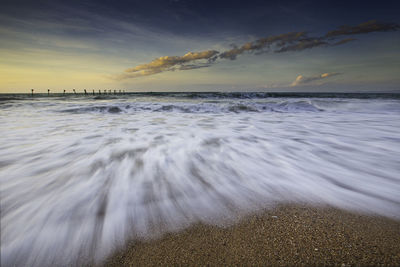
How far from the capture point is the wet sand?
3.29 feet

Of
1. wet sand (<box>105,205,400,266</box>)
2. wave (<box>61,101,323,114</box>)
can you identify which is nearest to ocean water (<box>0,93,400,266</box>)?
wet sand (<box>105,205,400,266</box>)

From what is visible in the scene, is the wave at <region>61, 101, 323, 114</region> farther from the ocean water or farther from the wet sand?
the wet sand

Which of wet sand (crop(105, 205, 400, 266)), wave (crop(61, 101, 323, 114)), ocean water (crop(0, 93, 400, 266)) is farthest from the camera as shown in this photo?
wave (crop(61, 101, 323, 114))

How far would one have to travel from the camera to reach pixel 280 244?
1.12 m

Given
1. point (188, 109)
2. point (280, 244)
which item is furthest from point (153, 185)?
point (188, 109)

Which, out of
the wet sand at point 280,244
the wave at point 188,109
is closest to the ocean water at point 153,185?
the wet sand at point 280,244

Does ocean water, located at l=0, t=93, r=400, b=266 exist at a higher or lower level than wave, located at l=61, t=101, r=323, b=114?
lower

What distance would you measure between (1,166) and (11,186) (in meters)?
0.81

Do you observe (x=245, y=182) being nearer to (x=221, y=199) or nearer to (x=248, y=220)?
(x=221, y=199)

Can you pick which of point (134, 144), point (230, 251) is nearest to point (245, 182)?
point (230, 251)

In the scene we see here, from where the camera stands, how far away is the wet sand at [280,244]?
3.29 feet

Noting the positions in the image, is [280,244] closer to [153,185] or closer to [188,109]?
[153,185]

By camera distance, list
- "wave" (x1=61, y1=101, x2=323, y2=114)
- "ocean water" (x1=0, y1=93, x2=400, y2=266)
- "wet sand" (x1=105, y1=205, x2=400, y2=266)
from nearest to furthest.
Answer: "wet sand" (x1=105, y1=205, x2=400, y2=266) → "ocean water" (x1=0, y1=93, x2=400, y2=266) → "wave" (x1=61, y1=101, x2=323, y2=114)

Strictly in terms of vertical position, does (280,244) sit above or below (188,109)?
below
